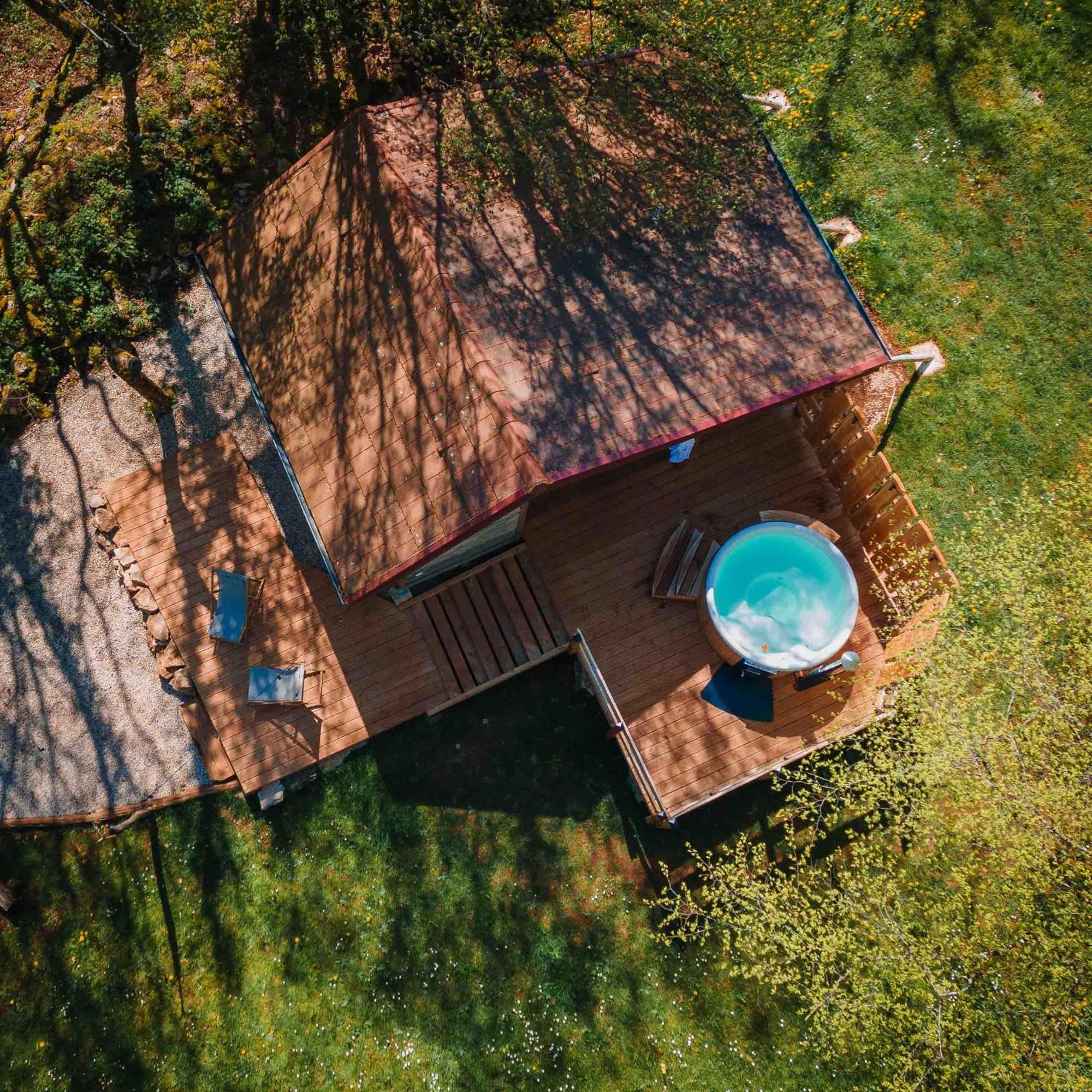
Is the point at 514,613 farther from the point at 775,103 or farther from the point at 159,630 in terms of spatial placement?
the point at 775,103

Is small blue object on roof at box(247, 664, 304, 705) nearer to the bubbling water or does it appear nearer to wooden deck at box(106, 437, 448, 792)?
wooden deck at box(106, 437, 448, 792)

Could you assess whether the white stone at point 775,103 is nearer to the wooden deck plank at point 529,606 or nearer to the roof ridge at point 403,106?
the roof ridge at point 403,106

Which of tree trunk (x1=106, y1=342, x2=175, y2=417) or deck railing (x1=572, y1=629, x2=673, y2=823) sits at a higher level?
tree trunk (x1=106, y1=342, x2=175, y2=417)

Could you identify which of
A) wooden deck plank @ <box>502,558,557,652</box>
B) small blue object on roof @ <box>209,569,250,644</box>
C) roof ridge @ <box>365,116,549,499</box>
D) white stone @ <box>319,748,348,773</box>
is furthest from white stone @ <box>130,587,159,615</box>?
roof ridge @ <box>365,116,549,499</box>

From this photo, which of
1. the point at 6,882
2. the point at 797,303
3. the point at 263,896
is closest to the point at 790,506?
the point at 797,303

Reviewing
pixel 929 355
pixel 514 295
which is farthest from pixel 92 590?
pixel 929 355

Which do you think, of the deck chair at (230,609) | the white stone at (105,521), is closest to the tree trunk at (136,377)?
the white stone at (105,521)

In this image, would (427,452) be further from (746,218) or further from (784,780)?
(784,780)
